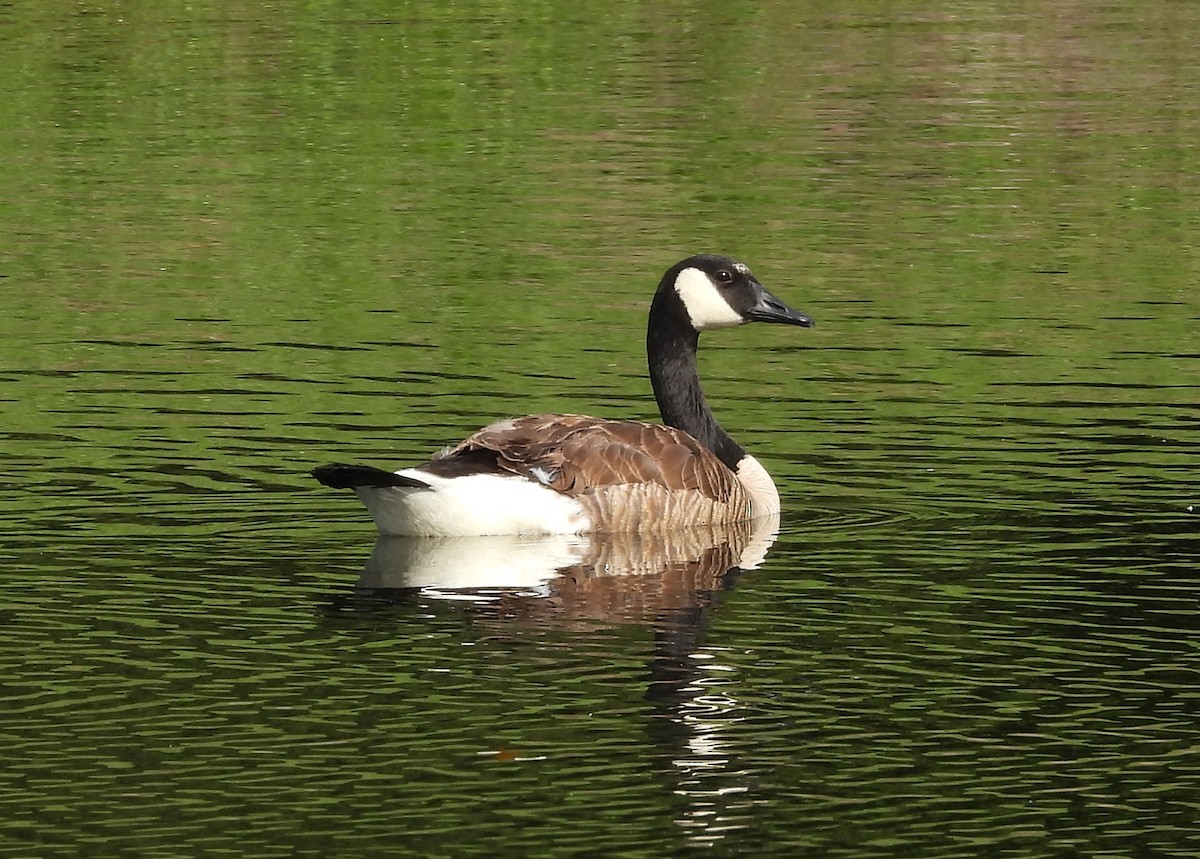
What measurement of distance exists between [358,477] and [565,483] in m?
1.64

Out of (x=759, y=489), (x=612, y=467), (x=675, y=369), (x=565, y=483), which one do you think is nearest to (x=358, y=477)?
(x=565, y=483)

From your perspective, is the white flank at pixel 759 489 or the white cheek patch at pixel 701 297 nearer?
the white flank at pixel 759 489

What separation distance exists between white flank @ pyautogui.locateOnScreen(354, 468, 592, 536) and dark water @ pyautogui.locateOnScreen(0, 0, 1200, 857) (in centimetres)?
20

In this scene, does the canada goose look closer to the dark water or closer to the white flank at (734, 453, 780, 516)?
the white flank at (734, 453, 780, 516)

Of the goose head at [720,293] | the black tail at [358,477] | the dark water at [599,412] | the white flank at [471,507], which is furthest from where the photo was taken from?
the goose head at [720,293]

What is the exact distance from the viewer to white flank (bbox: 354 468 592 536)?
14945 mm

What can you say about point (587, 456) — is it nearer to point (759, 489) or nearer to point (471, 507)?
point (471, 507)

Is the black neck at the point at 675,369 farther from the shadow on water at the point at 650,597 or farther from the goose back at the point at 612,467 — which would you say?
the shadow on water at the point at 650,597

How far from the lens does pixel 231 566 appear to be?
1432cm

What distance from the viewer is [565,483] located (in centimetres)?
1562

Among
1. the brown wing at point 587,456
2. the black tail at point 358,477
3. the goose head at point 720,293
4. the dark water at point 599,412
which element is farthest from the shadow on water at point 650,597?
the goose head at point 720,293

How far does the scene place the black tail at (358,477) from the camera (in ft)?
46.7

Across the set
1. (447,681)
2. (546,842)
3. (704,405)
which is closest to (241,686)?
(447,681)

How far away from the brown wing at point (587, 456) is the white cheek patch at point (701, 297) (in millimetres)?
1491
